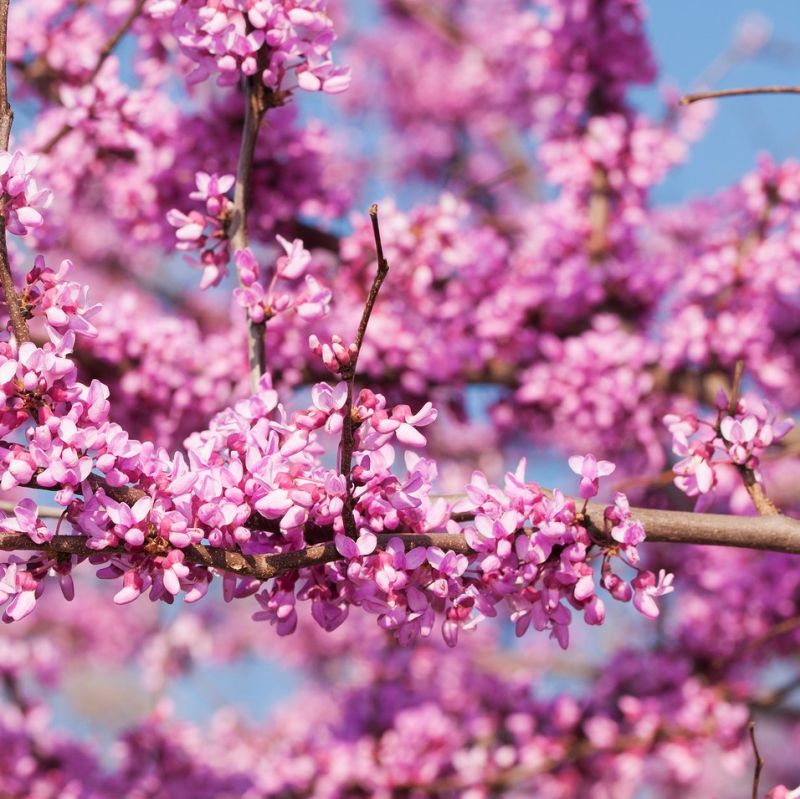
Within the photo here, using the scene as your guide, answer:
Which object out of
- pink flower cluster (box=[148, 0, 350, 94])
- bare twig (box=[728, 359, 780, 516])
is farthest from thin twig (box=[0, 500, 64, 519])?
bare twig (box=[728, 359, 780, 516])

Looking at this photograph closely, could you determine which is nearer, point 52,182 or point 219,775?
point 52,182

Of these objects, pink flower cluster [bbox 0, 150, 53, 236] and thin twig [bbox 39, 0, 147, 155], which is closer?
pink flower cluster [bbox 0, 150, 53, 236]

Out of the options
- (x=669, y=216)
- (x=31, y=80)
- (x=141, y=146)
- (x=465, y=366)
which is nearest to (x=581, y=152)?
(x=465, y=366)

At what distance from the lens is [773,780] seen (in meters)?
13.9

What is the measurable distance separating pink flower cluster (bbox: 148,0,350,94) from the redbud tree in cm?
1

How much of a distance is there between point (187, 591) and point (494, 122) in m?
8.65

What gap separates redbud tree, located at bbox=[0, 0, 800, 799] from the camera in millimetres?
2020

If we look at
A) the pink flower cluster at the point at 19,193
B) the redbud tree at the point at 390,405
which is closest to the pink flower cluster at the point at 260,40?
the redbud tree at the point at 390,405

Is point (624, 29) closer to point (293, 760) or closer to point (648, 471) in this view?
point (648, 471)

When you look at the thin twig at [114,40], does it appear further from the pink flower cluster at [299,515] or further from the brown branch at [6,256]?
the pink flower cluster at [299,515]

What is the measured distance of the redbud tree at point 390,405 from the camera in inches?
79.5

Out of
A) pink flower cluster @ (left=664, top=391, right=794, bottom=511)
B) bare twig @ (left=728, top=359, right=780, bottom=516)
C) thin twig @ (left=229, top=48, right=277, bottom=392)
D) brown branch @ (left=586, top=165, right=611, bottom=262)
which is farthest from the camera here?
brown branch @ (left=586, top=165, right=611, bottom=262)

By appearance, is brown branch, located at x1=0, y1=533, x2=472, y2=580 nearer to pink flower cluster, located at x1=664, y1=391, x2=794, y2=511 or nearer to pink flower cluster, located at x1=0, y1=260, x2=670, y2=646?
pink flower cluster, located at x1=0, y1=260, x2=670, y2=646

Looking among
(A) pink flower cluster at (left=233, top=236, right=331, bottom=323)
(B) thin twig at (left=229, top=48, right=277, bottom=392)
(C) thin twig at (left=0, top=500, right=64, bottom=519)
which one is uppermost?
(B) thin twig at (left=229, top=48, right=277, bottom=392)
